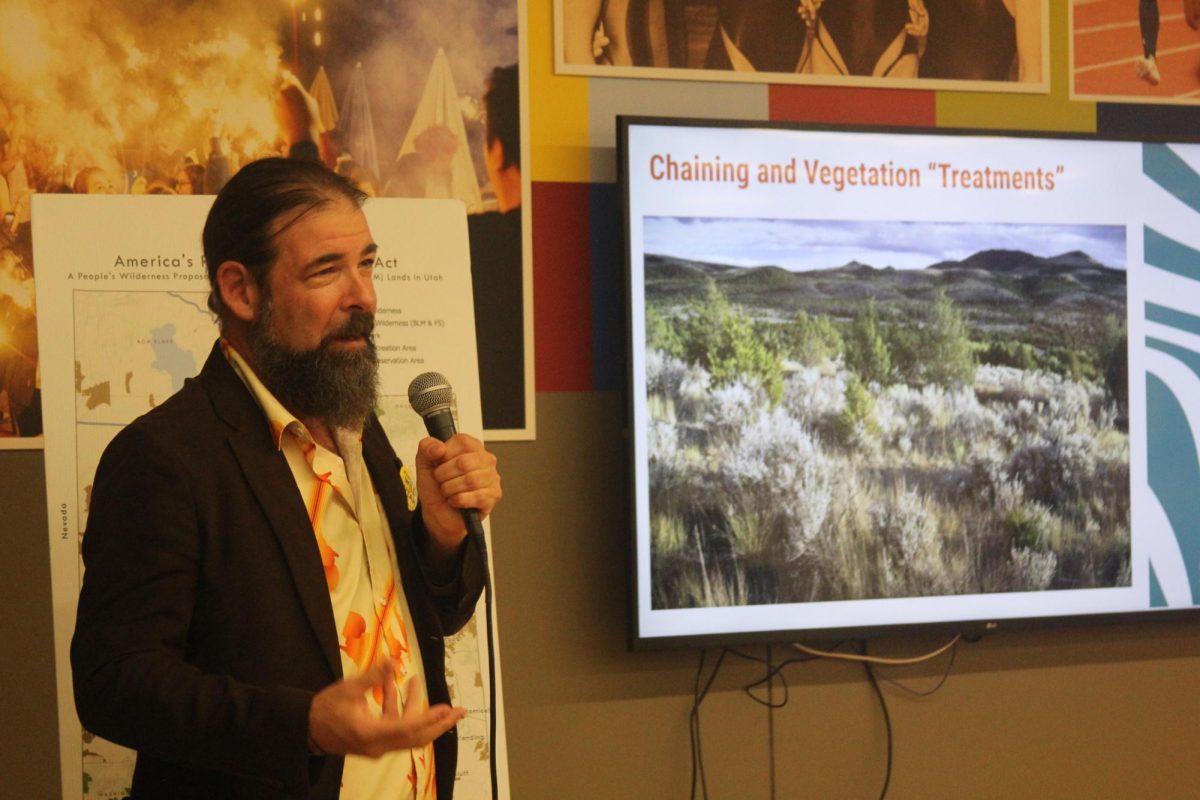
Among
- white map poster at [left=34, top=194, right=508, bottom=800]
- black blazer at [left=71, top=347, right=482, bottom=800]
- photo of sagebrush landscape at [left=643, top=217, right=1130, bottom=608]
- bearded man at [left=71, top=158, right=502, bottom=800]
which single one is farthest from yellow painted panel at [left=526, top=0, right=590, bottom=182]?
black blazer at [left=71, top=347, right=482, bottom=800]

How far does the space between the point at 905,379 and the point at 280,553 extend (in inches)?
80.0

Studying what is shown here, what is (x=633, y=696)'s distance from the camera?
125 inches

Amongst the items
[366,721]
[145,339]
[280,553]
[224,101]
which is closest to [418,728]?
[366,721]

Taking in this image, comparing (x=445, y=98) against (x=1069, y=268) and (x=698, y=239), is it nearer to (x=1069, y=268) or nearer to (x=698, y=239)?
(x=698, y=239)

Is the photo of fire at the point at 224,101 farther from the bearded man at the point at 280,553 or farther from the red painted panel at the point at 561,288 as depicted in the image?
the bearded man at the point at 280,553

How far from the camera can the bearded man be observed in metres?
1.50

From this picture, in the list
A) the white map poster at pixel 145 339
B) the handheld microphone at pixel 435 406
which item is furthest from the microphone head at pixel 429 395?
the white map poster at pixel 145 339

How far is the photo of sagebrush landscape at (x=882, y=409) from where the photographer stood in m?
3.12

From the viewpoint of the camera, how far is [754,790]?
325cm

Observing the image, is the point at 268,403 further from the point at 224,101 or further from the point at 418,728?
the point at 224,101

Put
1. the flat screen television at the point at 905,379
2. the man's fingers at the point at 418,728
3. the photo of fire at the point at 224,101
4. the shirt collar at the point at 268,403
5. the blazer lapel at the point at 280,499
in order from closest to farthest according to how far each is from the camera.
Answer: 1. the man's fingers at the point at 418,728
2. the blazer lapel at the point at 280,499
3. the shirt collar at the point at 268,403
4. the photo of fire at the point at 224,101
5. the flat screen television at the point at 905,379

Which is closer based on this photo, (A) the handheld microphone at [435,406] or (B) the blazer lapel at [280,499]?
(B) the blazer lapel at [280,499]

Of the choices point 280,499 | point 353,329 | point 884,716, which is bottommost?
point 884,716

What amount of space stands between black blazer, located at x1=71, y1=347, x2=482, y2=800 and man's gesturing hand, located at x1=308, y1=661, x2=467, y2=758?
31 millimetres
